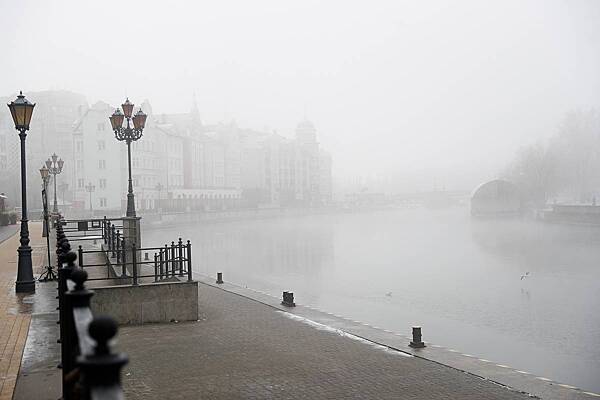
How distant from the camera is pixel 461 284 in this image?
29.5 meters

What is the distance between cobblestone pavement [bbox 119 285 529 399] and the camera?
9259 millimetres

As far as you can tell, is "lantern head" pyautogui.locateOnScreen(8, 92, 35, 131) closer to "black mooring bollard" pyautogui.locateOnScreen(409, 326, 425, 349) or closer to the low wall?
the low wall

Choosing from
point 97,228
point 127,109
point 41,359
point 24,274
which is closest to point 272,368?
point 41,359

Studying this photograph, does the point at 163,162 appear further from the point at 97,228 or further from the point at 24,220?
the point at 24,220

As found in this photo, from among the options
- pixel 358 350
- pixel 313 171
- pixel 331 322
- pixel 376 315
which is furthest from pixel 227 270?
pixel 313 171

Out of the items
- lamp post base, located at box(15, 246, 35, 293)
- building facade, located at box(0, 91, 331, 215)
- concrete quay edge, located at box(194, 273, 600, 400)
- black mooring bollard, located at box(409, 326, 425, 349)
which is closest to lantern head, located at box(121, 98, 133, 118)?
lamp post base, located at box(15, 246, 35, 293)

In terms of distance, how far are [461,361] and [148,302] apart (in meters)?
6.99

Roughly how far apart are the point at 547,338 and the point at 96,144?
71564mm

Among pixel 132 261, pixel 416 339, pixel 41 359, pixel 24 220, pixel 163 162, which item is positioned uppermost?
pixel 163 162

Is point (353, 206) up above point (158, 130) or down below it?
below

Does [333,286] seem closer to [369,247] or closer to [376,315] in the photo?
[376,315]

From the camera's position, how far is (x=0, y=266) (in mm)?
21156

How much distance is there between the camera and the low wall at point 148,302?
13.4 meters

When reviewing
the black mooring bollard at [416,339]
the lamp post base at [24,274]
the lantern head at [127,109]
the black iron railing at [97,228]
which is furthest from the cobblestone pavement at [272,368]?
the lantern head at [127,109]
